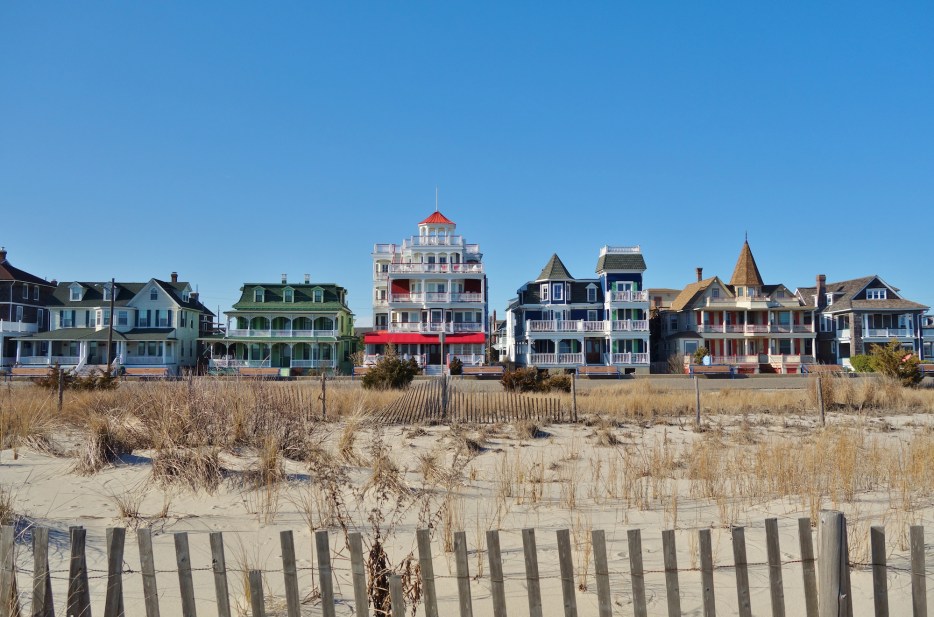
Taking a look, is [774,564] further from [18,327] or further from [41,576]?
[18,327]

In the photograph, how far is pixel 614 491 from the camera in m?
8.39

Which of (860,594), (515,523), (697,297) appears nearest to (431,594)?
(515,523)

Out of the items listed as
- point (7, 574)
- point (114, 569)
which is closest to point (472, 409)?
point (114, 569)

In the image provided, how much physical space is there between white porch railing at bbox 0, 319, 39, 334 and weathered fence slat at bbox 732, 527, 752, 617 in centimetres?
6181

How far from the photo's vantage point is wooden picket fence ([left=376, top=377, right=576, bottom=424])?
51.8ft

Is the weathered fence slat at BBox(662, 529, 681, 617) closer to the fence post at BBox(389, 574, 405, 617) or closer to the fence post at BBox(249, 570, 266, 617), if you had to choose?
the fence post at BBox(389, 574, 405, 617)

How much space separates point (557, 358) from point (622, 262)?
33.8 ft

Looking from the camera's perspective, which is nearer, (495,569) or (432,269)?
(495,569)

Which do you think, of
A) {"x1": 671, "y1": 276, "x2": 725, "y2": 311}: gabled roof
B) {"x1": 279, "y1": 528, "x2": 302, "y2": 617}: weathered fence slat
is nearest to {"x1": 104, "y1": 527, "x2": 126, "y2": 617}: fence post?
{"x1": 279, "y1": 528, "x2": 302, "y2": 617}: weathered fence slat

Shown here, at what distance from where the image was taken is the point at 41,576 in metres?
3.80

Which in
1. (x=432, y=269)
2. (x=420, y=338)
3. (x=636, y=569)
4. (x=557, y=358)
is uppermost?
(x=432, y=269)

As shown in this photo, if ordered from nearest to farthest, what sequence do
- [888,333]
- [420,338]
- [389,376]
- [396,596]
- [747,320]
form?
[396,596], [389,376], [420,338], [888,333], [747,320]

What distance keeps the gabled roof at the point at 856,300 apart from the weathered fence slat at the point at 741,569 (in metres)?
56.8

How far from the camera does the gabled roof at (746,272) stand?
52938 mm
